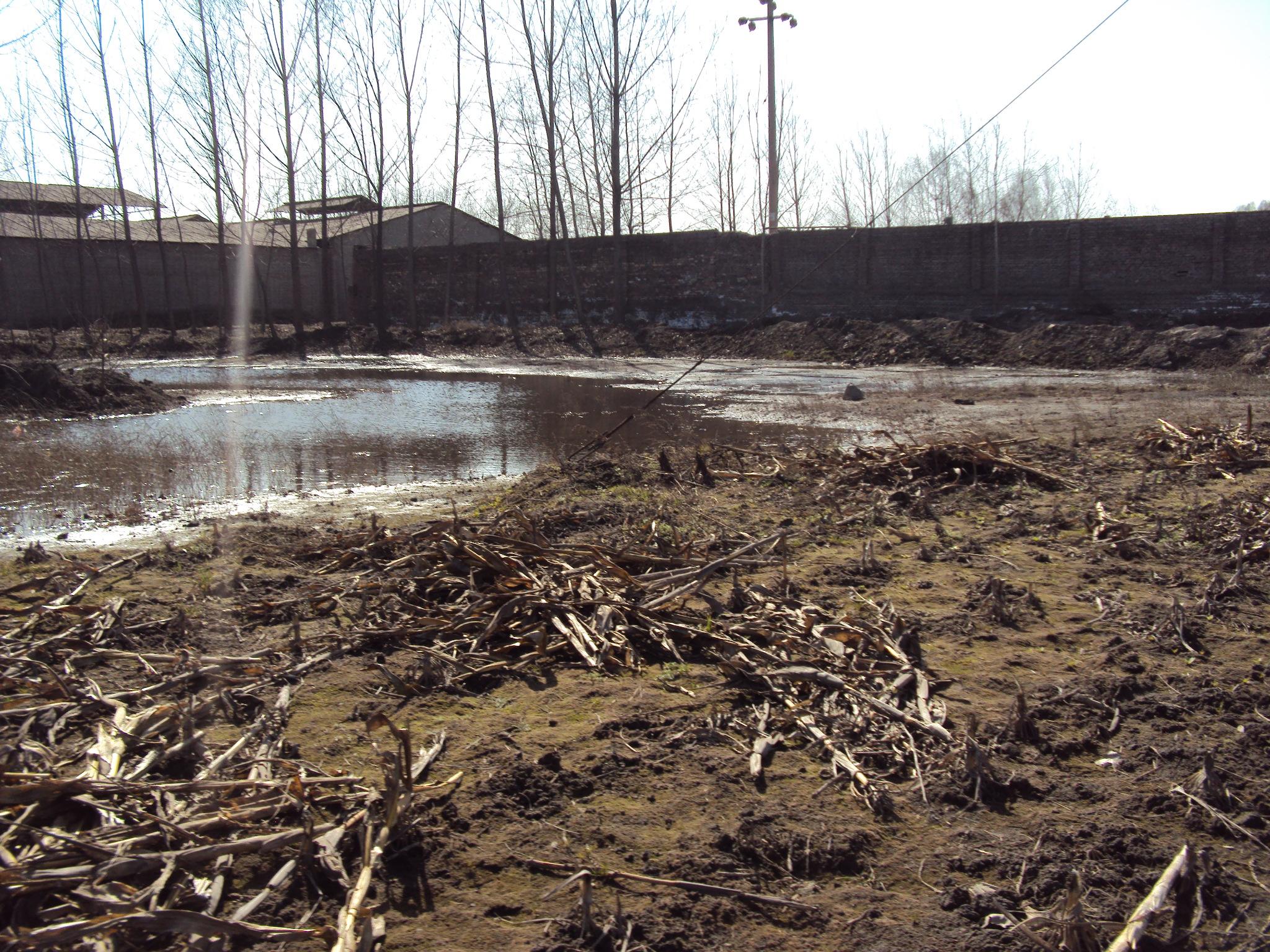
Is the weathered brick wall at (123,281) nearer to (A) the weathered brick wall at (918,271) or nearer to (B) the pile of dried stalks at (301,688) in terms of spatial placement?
(A) the weathered brick wall at (918,271)

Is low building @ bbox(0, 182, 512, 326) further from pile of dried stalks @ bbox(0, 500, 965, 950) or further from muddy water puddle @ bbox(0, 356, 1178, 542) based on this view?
pile of dried stalks @ bbox(0, 500, 965, 950)

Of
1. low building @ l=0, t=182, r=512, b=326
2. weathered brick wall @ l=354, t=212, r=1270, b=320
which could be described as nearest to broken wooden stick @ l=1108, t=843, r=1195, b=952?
weathered brick wall @ l=354, t=212, r=1270, b=320

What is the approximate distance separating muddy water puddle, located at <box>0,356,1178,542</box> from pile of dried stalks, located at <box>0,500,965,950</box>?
2.92 meters

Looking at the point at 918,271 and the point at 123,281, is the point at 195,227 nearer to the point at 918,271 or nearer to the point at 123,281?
the point at 123,281

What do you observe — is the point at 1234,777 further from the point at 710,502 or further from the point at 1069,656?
the point at 710,502

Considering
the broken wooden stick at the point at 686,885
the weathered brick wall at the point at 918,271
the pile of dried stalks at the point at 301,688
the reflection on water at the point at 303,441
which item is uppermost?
the weathered brick wall at the point at 918,271

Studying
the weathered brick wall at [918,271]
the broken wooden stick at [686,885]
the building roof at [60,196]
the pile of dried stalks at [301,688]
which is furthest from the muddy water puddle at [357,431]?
the building roof at [60,196]

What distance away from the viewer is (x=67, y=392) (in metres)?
13.4

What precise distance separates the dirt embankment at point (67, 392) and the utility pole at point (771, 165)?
15.9m

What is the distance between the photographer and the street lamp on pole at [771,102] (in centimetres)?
2445

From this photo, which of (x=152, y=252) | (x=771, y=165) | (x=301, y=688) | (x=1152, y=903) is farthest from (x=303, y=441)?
(x=152, y=252)

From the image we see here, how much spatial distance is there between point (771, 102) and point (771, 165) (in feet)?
9.97

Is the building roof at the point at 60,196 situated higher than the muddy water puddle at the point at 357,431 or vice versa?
the building roof at the point at 60,196

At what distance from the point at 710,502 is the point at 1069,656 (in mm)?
3195
